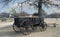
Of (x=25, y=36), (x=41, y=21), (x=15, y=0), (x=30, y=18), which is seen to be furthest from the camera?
(x=15, y=0)

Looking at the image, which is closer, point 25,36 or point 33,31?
point 25,36

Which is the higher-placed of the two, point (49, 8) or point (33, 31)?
point (49, 8)

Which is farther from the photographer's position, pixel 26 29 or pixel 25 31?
pixel 26 29

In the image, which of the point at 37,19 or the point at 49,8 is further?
the point at 49,8

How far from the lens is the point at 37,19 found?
9891 mm

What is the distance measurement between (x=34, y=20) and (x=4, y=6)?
3.54 metres

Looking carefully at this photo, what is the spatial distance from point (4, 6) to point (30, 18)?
11.3ft

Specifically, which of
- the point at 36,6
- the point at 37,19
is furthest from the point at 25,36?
the point at 36,6

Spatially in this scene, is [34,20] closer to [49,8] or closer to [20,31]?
[20,31]

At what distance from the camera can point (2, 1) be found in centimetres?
1207

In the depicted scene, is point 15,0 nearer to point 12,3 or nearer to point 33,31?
point 12,3

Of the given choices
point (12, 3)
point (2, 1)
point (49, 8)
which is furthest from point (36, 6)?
point (2, 1)

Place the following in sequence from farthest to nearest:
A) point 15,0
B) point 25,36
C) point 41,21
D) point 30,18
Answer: point 15,0 → point 41,21 → point 30,18 → point 25,36

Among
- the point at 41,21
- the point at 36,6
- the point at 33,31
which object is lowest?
the point at 33,31
